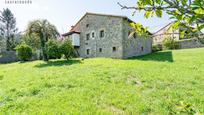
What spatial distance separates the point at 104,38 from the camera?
88.7ft

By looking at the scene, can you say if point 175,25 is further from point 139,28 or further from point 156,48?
point 156,48

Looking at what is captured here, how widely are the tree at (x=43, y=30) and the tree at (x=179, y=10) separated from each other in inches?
978

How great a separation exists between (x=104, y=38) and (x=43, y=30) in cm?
651

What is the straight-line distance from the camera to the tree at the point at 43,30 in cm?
2558

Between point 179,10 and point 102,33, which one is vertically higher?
point 102,33

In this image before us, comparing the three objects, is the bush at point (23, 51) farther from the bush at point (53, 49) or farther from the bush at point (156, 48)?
the bush at point (156, 48)

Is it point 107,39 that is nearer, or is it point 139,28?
point 139,28

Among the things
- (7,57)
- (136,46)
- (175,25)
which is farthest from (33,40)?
(175,25)

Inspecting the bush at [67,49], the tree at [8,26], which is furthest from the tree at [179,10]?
the tree at [8,26]

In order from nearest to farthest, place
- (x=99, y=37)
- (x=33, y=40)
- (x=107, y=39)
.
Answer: (x=107, y=39) < (x=99, y=37) < (x=33, y=40)

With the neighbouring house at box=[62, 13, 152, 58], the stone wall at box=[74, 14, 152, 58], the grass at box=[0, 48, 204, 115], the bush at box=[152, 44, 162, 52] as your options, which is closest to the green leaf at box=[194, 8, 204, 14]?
the grass at box=[0, 48, 204, 115]

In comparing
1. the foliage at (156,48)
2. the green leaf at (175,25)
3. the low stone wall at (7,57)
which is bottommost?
the low stone wall at (7,57)

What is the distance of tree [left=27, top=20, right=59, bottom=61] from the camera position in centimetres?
2558

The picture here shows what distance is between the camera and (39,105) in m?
7.53
